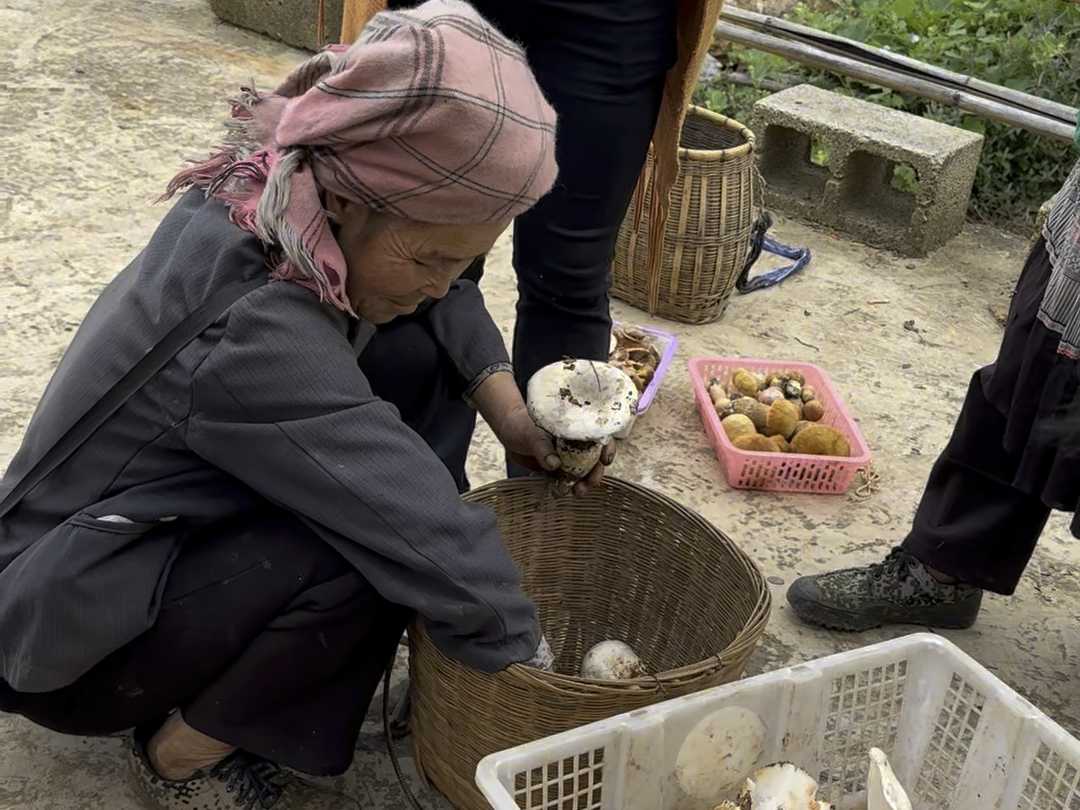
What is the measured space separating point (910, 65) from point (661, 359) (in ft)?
5.94

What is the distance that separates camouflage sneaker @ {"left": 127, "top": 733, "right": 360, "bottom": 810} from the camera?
1.76m

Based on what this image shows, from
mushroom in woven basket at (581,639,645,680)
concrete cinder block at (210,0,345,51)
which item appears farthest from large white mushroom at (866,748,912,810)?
concrete cinder block at (210,0,345,51)

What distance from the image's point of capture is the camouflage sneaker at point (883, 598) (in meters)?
2.36

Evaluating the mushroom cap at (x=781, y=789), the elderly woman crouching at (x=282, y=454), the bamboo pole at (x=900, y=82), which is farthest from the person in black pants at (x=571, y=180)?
the bamboo pole at (x=900, y=82)

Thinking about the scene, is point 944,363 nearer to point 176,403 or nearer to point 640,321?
point 640,321

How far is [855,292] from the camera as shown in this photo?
3822mm

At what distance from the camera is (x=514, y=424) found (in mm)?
1962

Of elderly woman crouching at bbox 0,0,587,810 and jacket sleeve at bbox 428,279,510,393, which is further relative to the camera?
jacket sleeve at bbox 428,279,510,393

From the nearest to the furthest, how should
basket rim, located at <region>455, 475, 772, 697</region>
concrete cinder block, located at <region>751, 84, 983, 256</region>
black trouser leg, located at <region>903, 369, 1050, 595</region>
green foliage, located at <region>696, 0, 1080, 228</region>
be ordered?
1. basket rim, located at <region>455, 475, 772, 697</region>
2. black trouser leg, located at <region>903, 369, 1050, 595</region>
3. concrete cinder block, located at <region>751, 84, 983, 256</region>
4. green foliage, located at <region>696, 0, 1080, 228</region>

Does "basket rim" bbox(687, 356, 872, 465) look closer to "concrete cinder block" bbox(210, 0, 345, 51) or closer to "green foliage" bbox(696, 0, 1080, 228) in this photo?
"green foliage" bbox(696, 0, 1080, 228)

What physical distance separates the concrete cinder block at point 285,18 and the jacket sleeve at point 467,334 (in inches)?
142

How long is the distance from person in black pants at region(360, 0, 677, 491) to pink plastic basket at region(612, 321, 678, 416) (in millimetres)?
758

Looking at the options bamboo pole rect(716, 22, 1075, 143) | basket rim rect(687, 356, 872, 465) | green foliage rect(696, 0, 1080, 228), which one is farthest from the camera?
green foliage rect(696, 0, 1080, 228)

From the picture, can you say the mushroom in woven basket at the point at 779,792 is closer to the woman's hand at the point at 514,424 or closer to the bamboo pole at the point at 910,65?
the woman's hand at the point at 514,424
